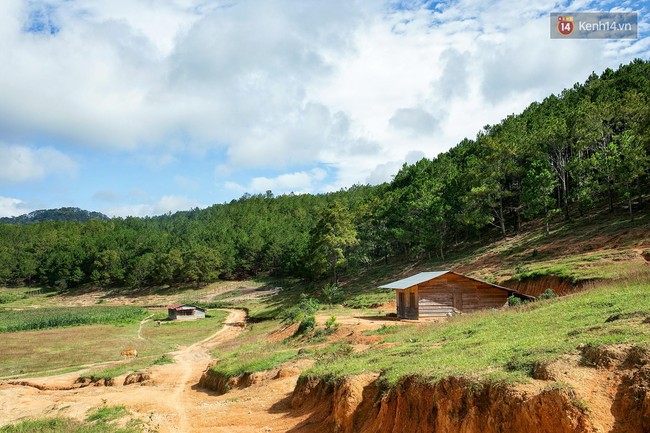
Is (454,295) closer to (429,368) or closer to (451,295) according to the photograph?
(451,295)

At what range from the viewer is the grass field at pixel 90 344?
38.3 metres

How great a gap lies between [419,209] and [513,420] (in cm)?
5934

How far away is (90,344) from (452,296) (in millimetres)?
38108

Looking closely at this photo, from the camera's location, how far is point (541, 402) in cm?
877

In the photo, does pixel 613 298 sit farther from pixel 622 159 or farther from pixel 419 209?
pixel 419 209

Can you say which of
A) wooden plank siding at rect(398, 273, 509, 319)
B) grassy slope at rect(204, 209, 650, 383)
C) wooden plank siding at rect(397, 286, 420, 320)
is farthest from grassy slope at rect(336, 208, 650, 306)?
wooden plank siding at rect(397, 286, 420, 320)

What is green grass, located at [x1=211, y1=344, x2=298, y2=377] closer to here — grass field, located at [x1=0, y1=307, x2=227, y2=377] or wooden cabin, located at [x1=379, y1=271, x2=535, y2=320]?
grass field, located at [x1=0, y1=307, x2=227, y2=377]

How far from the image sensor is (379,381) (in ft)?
43.9

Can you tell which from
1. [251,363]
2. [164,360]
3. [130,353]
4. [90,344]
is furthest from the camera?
[90,344]

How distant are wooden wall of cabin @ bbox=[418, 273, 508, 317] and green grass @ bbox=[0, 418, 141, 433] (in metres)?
22.0

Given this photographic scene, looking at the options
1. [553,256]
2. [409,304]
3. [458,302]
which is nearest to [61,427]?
[409,304]

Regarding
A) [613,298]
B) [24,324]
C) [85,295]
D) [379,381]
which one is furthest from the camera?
[85,295]

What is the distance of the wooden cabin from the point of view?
3328 centimetres

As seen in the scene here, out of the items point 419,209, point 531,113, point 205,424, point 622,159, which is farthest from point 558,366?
point 531,113
